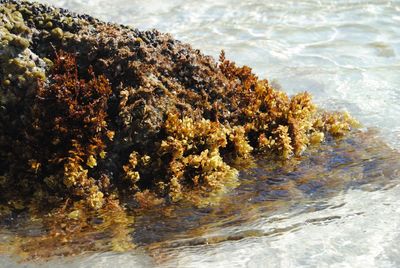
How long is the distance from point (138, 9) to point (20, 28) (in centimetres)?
851

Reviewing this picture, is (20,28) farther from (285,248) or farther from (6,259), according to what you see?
(285,248)

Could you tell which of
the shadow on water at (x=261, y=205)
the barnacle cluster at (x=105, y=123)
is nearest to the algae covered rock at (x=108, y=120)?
the barnacle cluster at (x=105, y=123)

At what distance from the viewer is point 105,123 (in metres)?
4.97

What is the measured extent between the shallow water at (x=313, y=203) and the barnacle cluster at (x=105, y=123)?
365 millimetres

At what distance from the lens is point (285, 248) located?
4.17 m

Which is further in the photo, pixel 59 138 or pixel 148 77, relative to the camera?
pixel 148 77

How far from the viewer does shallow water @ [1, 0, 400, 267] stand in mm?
4105

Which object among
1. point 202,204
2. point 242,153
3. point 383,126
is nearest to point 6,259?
point 202,204

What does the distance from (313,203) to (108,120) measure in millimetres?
2031

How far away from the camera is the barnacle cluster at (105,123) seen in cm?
488

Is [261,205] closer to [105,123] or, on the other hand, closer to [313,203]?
[313,203]

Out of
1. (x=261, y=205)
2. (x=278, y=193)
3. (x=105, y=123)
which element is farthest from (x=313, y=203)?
(x=105, y=123)

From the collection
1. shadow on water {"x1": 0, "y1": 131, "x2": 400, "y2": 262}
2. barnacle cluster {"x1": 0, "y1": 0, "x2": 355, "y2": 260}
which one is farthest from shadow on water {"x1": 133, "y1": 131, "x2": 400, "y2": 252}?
barnacle cluster {"x1": 0, "y1": 0, "x2": 355, "y2": 260}

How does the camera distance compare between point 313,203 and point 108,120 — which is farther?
point 108,120
